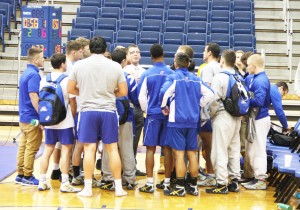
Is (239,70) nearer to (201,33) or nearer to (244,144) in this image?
(244,144)

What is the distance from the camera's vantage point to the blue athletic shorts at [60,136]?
7.01 metres

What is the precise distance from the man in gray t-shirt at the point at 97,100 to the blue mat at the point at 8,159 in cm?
157

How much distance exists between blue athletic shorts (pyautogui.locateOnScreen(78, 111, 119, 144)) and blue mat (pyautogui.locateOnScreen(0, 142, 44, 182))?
1583 mm

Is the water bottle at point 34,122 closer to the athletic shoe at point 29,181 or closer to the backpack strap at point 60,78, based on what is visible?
the backpack strap at point 60,78

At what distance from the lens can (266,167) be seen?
744 cm

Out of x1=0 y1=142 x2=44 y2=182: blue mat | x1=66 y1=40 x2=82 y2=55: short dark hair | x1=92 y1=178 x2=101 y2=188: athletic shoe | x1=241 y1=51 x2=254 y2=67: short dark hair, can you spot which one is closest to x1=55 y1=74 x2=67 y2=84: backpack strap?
x1=66 y1=40 x2=82 y2=55: short dark hair

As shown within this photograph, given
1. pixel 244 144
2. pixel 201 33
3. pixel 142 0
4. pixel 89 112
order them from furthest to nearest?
pixel 142 0 → pixel 201 33 → pixel 244 144 → pixel 89 112

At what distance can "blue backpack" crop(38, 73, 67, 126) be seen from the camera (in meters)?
6.87

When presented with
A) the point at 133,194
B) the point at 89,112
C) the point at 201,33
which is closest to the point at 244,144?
the point at 133,194

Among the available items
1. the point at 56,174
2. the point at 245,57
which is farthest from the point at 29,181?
the point at 245,57

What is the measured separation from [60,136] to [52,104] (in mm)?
367

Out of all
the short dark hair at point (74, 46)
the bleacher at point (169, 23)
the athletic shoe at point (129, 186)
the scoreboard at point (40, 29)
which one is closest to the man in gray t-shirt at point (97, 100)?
the athletic shoe at point (129, 186)

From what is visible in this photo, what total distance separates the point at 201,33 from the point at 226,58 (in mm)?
7561

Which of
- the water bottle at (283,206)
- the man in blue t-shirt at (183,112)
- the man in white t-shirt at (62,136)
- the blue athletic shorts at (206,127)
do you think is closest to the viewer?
the water bottle at (283,206)
